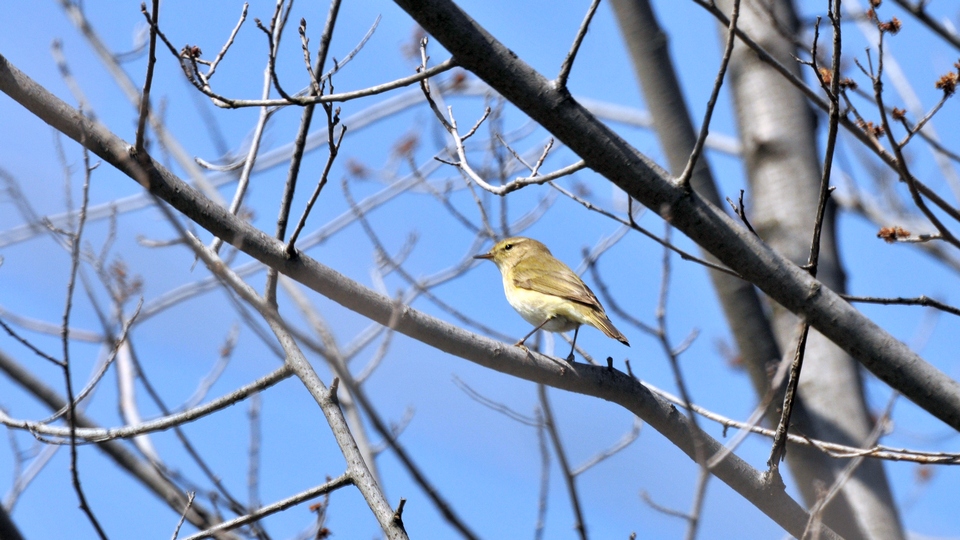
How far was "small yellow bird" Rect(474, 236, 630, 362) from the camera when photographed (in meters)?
4.78

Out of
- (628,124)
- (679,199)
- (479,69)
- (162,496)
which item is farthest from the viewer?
(628,124)

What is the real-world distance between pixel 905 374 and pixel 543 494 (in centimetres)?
196

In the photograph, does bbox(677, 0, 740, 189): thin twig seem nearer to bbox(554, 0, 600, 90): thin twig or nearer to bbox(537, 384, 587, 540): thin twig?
bbox(554, 0, 600, 90): thin twig

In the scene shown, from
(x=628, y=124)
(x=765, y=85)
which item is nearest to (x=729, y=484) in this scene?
(x=765, y=85)

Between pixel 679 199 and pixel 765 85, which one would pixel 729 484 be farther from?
pixel 765 85

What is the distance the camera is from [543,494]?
417 cm

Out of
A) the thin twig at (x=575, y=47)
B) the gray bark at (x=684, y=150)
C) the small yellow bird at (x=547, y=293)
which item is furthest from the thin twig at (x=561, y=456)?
the gray bark at (x=684, y=150)

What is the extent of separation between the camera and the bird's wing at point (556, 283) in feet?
15.9

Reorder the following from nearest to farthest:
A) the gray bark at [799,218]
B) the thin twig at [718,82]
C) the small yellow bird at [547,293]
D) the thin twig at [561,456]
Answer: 1. the thin twig at [561,456]
2. the thin twig at [718,82]
3. the gray bark at [799,218]
4. the small yellow bird at [547,293]

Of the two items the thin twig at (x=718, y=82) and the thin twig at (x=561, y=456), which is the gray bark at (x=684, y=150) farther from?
the thin twig at (x=561, y=456)

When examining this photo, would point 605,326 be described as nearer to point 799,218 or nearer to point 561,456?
point 799,218

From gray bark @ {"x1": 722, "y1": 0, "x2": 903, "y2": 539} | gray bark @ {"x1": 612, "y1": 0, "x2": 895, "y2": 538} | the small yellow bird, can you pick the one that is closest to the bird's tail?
the small yellow bird

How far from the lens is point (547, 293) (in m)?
5.01

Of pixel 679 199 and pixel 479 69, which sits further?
pixel 679 199
